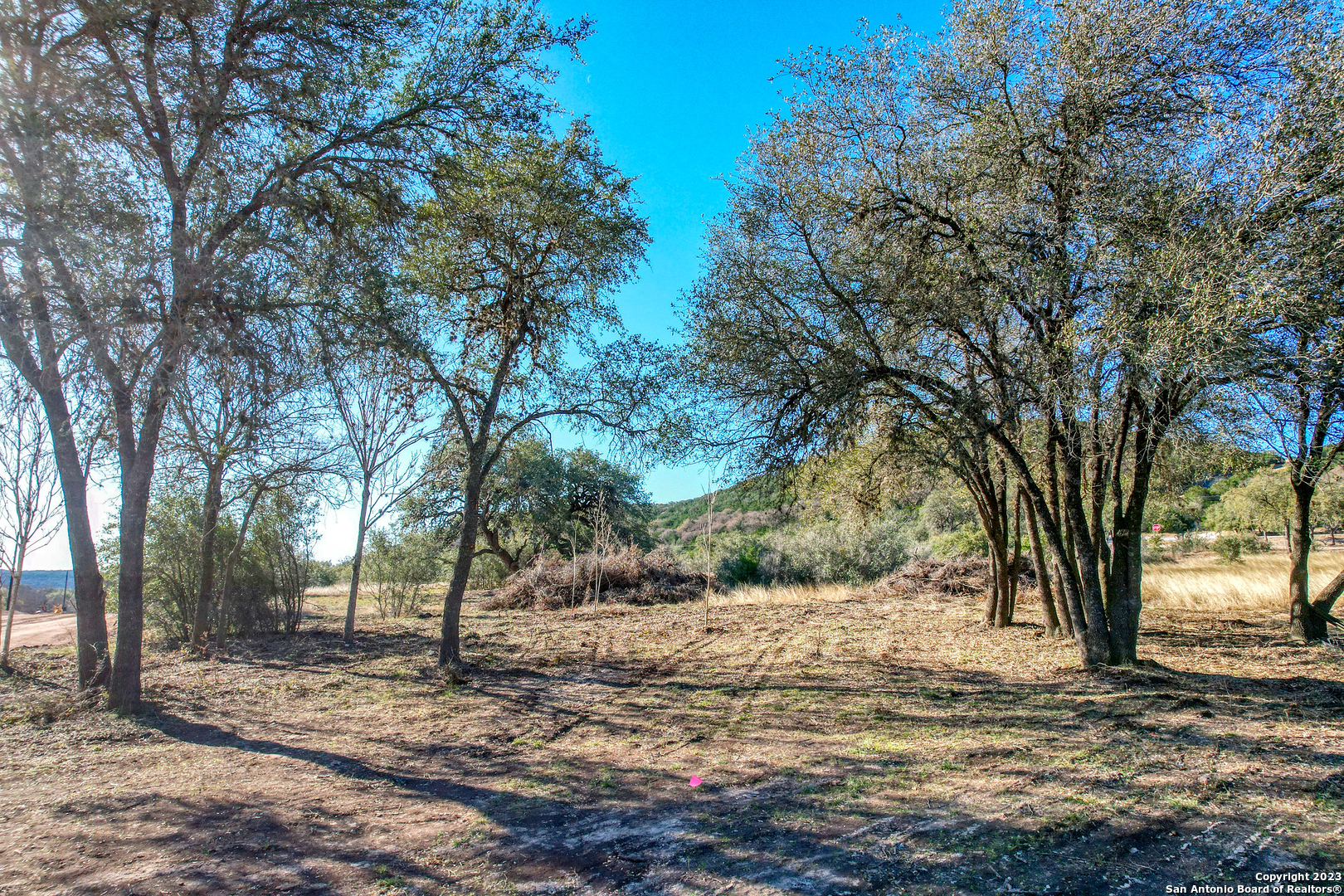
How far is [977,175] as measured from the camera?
7258 mm

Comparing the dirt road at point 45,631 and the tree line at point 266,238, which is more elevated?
the tree line at point 266,238

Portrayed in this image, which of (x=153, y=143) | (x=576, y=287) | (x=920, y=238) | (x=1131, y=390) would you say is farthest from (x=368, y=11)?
(x=1131, y=390)

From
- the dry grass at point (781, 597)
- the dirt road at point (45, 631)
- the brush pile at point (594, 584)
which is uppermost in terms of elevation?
the brush pile at point (594, 584)

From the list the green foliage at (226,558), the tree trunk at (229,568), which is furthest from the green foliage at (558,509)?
the tree trunk at (229,568)

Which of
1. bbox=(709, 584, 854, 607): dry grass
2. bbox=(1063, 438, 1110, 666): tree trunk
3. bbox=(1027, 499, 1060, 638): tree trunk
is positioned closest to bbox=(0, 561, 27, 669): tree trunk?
bbox=(709, 584, 854, 607): dry grass

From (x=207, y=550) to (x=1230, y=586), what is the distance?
20.2 m

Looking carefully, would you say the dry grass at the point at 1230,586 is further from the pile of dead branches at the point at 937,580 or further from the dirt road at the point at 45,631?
the dirt road at the point at 45,631

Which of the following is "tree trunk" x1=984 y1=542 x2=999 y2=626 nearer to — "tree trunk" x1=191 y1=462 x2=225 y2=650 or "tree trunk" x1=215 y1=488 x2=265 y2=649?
"tree trunk" x1=215 y1=488 x2=265 y2=649

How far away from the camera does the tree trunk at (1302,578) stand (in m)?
8.68

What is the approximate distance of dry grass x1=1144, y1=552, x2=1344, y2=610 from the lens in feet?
41.3

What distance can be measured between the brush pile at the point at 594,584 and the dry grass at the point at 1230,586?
36.9 feet

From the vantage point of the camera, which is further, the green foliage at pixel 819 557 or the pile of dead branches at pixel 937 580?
the green foliage at pixel 819 557

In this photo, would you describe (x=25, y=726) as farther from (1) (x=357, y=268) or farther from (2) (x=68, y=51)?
(2) (x=68, y=51)

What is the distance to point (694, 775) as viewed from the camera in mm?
4480
